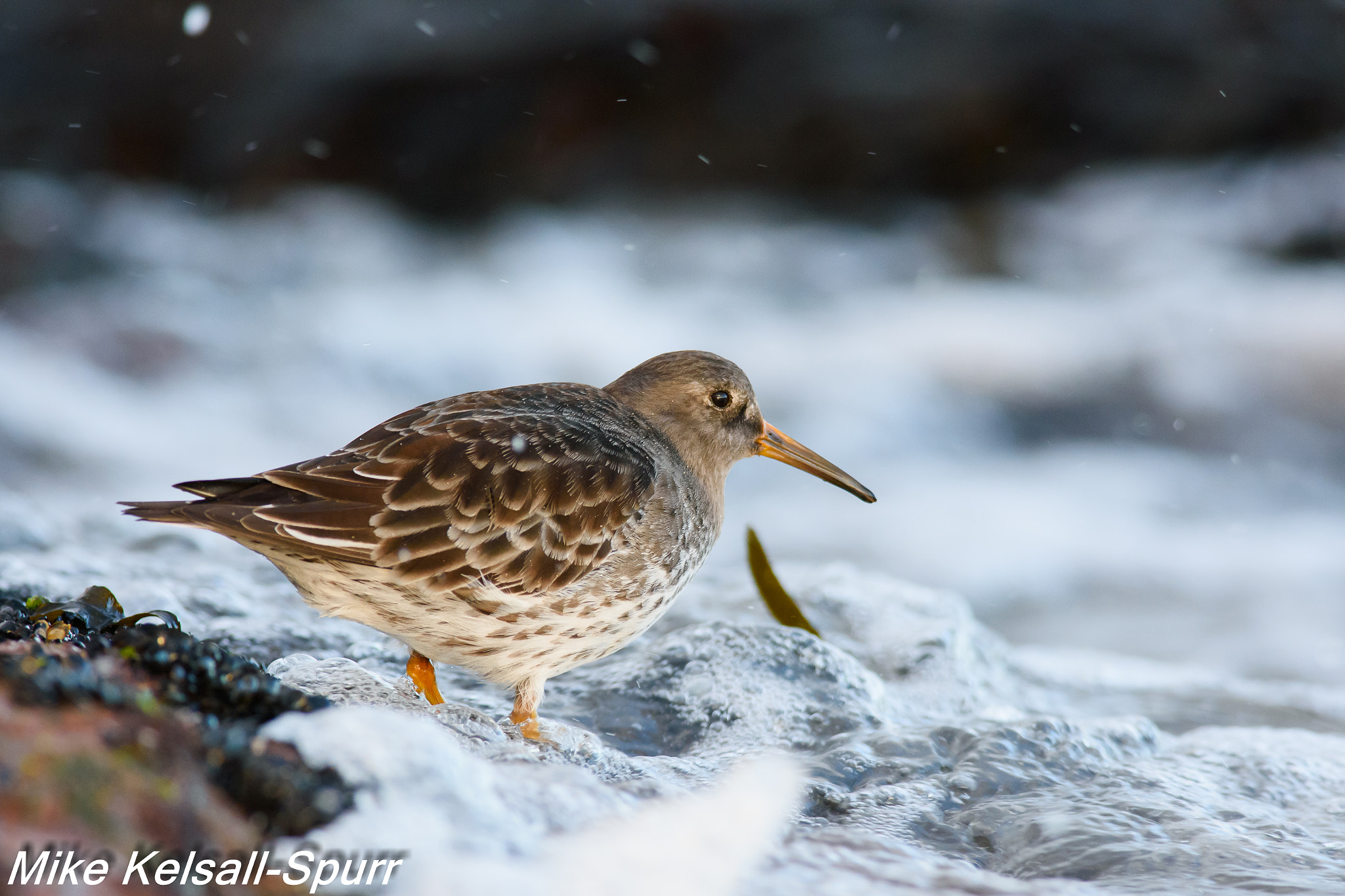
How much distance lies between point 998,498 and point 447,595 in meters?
7.10

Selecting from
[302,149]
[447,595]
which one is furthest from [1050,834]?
[302,149]

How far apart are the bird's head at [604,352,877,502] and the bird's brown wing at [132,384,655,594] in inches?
24.2

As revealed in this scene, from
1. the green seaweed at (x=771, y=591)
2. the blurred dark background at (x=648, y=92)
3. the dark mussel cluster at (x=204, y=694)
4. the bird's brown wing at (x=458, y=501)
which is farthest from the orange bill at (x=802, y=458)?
the blurred dark background at (x=648, y=92)

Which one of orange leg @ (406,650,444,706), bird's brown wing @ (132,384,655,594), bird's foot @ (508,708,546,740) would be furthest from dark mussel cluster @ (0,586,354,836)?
bird's foot @ (508,708,546,740)

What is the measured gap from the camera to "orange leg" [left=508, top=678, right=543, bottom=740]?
3635 mm

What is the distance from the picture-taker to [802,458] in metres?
4.73

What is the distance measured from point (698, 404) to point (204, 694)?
8.03 ft

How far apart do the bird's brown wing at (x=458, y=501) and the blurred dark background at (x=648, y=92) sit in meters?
8.45

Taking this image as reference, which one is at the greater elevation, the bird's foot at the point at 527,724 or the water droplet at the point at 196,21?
the water droplet at the point at 196,21

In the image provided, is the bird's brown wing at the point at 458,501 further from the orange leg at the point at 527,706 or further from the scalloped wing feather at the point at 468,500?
the orange leg at the point at 527,706

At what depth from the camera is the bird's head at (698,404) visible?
14.4ft

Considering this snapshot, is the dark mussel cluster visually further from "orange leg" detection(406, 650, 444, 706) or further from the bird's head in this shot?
the bird's head
